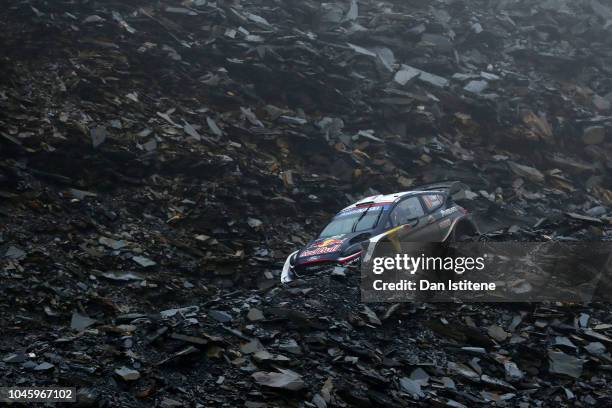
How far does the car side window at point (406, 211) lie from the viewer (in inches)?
496

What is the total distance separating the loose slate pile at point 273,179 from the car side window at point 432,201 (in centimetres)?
134

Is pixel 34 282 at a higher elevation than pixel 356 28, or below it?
below

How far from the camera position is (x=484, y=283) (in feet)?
36.4

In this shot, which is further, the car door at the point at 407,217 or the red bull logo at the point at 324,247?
the car door at the point at 407,217

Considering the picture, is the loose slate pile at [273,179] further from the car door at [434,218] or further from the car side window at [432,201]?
the car side window at [432,201]

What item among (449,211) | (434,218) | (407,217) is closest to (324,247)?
(407,217)

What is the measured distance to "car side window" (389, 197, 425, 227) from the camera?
12.6 metres

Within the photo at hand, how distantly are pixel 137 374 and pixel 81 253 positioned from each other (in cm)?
514

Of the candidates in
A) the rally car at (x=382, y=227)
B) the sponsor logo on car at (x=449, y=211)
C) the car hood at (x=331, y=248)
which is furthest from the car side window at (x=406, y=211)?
the car hood at (x=331, y=248)

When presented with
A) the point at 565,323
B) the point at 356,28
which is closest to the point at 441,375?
the point at 565,323

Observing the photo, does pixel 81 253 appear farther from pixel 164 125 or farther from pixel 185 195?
pixel 164 125

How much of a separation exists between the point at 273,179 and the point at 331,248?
217 inches

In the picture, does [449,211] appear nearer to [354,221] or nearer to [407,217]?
[407,217]

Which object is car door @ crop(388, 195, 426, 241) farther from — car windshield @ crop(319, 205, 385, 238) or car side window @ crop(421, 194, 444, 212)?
car windshield @ crop(319, 205, 385, 238)
